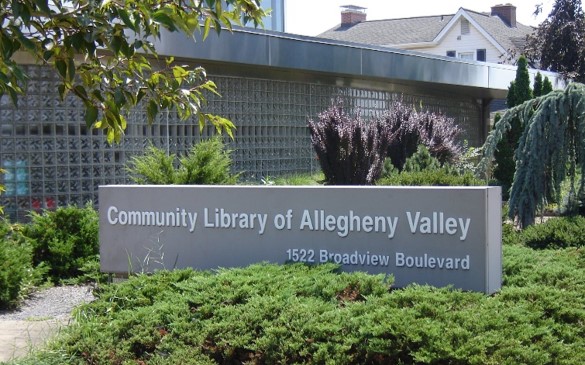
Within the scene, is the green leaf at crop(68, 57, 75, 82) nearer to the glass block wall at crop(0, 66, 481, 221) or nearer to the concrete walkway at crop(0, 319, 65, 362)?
the concrete walkway at crop(0, 319, 65, 362)

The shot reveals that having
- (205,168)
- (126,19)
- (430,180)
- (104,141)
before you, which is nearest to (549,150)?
(430,180)

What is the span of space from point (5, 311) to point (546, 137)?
23.2ft

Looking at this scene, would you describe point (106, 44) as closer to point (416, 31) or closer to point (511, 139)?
point (511, 139)

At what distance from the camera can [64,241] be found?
10.7 meters

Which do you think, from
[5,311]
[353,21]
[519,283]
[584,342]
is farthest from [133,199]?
[353,21]

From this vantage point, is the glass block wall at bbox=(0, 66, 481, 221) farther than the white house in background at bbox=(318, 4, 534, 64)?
No

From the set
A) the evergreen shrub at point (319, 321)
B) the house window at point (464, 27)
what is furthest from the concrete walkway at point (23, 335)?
the house window at point (464, 27)

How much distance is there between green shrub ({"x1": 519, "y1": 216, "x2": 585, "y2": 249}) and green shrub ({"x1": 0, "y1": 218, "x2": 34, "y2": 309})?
5530 millimetres

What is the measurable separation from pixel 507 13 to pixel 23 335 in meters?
44.6

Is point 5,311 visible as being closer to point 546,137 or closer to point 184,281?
point 184,281

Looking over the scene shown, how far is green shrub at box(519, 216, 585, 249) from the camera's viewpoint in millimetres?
9750

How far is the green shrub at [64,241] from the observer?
10.6 m

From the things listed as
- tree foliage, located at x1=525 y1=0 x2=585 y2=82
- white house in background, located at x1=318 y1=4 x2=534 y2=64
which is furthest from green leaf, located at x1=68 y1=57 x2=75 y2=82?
white house in background, located at x1=318 y1=4 x2=534 y2=64

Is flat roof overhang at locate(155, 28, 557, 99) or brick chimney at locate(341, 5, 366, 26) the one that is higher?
brick chimney at locate(341, 5, 366, 26)
